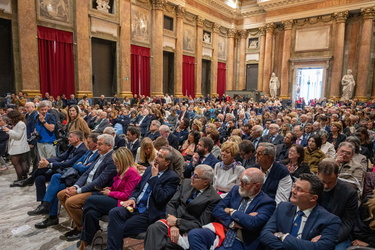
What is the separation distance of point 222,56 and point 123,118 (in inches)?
670

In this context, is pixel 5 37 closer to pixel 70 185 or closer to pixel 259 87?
pixel 70 185

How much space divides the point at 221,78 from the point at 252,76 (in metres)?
3.10

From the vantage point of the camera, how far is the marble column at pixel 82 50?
12719 mm

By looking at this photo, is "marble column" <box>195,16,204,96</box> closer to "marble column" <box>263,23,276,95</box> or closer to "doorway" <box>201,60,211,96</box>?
"doorway" <box>201,60,211,96</box>

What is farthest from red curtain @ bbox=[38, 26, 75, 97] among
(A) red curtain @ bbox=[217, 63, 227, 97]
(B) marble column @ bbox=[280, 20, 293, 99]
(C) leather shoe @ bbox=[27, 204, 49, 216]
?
(B) marble column @ bbox=[280, 20, 293, 99]

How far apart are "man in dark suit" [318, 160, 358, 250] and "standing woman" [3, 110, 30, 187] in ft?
18.1

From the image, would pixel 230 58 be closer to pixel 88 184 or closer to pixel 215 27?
pixel 215 27

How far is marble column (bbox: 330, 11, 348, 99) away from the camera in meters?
18.7

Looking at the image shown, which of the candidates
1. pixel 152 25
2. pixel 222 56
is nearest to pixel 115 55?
pixel 152 25

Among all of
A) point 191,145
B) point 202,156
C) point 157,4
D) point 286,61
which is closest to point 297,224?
point 202,156

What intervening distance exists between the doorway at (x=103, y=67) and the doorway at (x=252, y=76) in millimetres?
13896

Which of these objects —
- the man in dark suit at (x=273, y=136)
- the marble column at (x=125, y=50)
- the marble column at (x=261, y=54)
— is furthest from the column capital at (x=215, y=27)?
the man in dark suit at (x=273, y=136)

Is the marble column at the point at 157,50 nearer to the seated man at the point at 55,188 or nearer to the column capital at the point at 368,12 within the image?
the seated man at the point at 55,188

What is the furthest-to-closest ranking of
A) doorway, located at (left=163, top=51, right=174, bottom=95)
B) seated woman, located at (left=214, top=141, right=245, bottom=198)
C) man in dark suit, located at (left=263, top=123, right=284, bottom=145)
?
doorway, located at (left=163, top=51, right=174, bottom=95), man in dark suit, located at (left=263, top=123, right=284, bottom=145), seated woman, located at (left=214, top=141, right=245, bottom=198)
